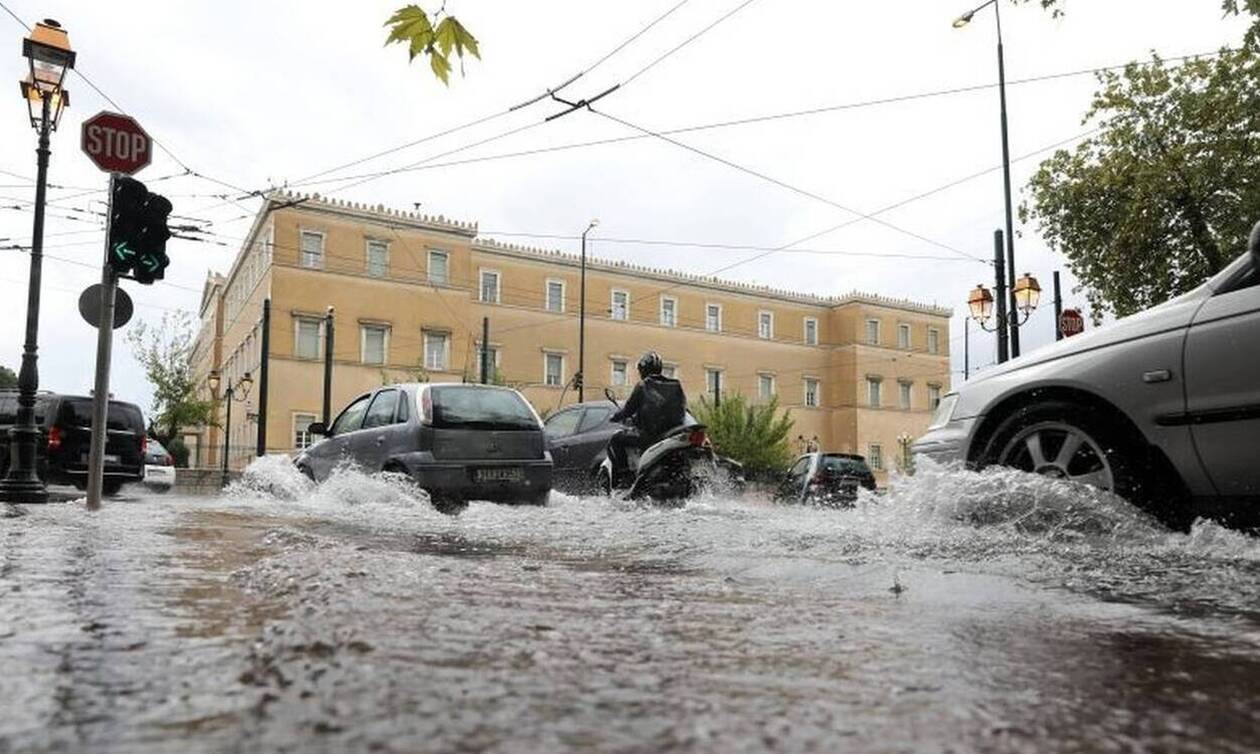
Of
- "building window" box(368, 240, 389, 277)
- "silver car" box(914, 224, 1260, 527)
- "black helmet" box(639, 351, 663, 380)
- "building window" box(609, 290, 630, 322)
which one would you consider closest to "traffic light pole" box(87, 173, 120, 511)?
"black helmet" box(639, 351, 663, 380)

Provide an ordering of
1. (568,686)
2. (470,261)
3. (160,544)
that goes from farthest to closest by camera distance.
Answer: (470,261), (160,544), (568,686)

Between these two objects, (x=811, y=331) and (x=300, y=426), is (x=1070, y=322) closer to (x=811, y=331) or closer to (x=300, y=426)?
(x=300, y=426)

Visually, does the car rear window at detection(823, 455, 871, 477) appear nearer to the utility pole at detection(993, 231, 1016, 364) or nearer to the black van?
the utility pole at detection(993, 231, 1016, 364)

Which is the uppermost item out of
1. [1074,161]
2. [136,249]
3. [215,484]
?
[1074,161]

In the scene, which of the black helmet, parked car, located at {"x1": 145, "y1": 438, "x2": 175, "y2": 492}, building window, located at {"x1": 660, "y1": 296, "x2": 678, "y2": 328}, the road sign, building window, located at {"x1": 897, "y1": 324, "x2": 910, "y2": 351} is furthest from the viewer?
building window, located at {"x1": 897, "y1": 324, "x2": 910, "y2": 351}

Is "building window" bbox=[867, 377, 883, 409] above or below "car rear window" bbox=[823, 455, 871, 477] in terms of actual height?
above

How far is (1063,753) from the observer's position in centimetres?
148

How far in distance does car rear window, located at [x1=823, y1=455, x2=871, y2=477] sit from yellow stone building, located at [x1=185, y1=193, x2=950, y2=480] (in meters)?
24.2

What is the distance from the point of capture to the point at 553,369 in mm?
→ 51469

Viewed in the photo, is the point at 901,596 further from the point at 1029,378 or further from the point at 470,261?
the point at 470,261

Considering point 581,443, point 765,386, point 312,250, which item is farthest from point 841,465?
point 765,386

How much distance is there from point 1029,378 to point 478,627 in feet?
12.5

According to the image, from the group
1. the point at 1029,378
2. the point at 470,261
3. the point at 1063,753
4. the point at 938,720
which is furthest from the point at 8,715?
the point at 470,261

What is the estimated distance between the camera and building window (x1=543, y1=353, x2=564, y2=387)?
51.2 meters
